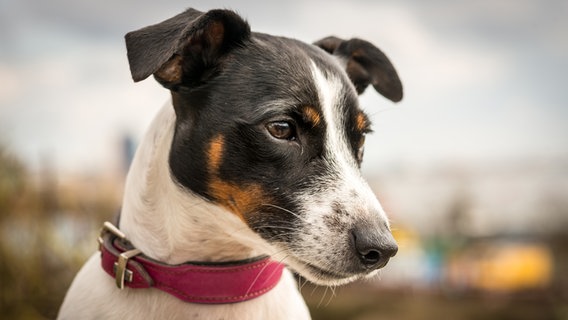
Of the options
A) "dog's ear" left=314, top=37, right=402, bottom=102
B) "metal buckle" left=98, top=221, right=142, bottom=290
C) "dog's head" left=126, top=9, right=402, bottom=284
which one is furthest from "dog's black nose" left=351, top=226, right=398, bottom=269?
"dog's ear" left=314, top=37, right=402, bottom=102

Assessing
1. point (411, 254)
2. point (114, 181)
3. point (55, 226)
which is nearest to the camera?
point (55, 226)

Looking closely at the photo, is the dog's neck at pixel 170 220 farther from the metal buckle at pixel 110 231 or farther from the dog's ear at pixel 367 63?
the dog's ear at pixel 367 63

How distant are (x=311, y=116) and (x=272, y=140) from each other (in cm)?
18

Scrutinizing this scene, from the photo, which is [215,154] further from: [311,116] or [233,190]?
[311,116]

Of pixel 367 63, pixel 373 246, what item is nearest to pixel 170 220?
pixel 373 246

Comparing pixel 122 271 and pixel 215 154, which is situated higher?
pixel 215 154

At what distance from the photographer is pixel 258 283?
7.80ft

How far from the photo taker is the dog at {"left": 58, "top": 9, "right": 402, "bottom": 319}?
Result: 2.18m

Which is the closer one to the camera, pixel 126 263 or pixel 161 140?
pixel 126 263

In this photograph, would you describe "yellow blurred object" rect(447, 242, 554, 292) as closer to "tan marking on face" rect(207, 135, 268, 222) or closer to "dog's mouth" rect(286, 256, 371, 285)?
"dog's mouth" rect(286, 256, 371, 285)

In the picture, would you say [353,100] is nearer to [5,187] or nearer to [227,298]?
[227,298]

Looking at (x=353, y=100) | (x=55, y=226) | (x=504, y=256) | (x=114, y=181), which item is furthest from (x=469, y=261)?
(x=353, y=100)

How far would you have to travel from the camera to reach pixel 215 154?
A: 2264 millimetres

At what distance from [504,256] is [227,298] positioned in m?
8.71
